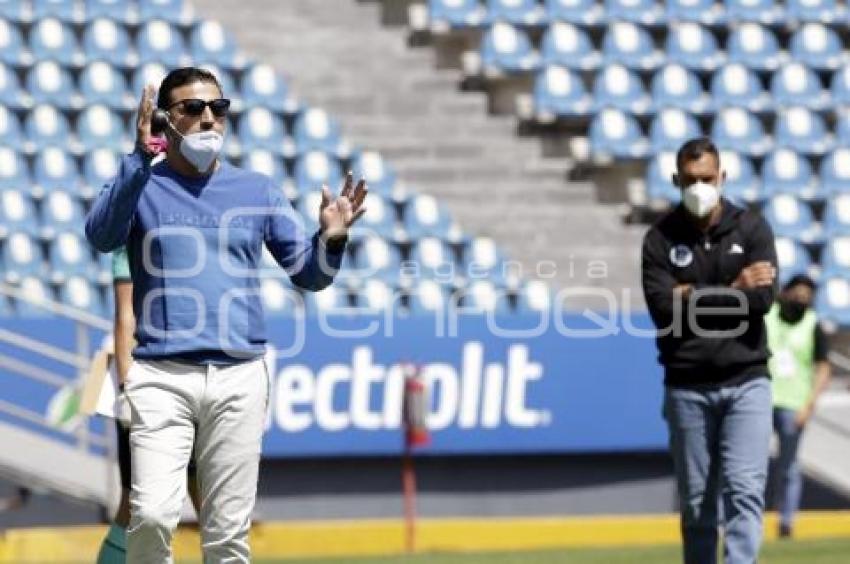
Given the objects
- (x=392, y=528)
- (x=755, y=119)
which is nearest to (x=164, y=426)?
(x=392, y=528)

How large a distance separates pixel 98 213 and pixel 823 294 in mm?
12925

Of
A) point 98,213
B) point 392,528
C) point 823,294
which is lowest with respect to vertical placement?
point 392,528

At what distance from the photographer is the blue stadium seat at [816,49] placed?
21.2 metres

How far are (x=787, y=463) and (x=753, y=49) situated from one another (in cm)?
684

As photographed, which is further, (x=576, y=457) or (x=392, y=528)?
(x=576, y=457)

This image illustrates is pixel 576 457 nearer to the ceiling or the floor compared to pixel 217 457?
nearer to the floor

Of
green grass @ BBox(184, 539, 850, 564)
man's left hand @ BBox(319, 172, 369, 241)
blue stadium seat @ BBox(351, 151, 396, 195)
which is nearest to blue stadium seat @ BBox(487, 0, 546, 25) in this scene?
blue stadium seat @ BBox(351, 151, 396, 195)

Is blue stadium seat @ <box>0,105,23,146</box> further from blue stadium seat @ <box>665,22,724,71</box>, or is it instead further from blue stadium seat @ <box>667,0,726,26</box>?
blue stadium seat @ <box>667,0,726,26</box>

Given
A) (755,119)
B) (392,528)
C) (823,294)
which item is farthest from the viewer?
(755,119)

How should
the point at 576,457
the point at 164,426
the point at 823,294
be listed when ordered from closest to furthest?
the point at 164,426 < the point at 576,457 < the point at 823,294

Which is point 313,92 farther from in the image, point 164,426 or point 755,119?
point 164,426

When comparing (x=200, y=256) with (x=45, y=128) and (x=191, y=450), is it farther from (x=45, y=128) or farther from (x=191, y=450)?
(x=45, y=128)

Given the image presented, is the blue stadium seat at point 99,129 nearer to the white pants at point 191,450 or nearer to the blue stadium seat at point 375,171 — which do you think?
the blue stadium seat at point 375,171

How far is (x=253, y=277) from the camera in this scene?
24.5 feet
